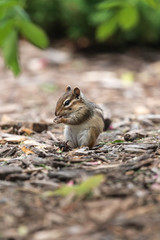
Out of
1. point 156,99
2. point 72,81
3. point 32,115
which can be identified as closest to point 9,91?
point 72,81

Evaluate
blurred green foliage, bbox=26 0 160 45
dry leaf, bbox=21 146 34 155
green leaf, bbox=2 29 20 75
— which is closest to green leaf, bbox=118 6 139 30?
green leaf, bbox=2 29 20 75

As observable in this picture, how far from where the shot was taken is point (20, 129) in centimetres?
504

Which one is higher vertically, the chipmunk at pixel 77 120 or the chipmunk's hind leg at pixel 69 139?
the chipmunk at pixel 77 120

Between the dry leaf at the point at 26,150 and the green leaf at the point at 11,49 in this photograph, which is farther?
the green leaf at the point at 11,49

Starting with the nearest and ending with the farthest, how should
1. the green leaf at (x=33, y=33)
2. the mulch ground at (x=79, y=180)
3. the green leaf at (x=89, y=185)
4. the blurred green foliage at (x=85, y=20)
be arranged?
the mulch ground at (x=79, y=180)
the green leaf at (x=89, y=185)
the green leaf at (x=33, y=33)
the blurred green foliage at (x=85, y=20)

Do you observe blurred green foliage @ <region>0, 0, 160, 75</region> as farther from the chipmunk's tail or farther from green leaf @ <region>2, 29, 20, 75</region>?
green leaf @ <region>2, 29, 20, 75</region>

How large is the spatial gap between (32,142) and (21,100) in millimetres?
3500

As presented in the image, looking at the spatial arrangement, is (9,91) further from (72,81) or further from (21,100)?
(72,81)

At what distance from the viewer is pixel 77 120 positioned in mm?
4336

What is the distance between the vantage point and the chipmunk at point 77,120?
429cm

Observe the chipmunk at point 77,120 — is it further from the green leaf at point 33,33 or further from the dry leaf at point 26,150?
the green leaf at point 33,33

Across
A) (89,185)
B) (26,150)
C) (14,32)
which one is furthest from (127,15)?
(89,185)

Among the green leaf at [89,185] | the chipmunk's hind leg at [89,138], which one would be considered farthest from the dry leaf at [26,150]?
the green leaf at [89,185]

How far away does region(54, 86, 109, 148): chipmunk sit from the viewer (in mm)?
4289
